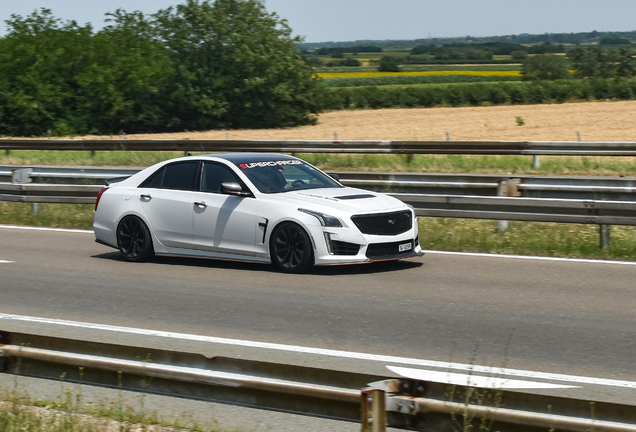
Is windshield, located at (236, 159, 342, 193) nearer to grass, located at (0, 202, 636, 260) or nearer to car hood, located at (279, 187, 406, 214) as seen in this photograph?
car hood, located at (279, 187, 406, 214)

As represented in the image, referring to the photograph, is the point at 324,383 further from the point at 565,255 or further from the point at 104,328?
the point at 565,255

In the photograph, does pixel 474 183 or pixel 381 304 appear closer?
pixel 381 304

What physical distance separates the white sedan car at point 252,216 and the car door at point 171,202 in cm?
1

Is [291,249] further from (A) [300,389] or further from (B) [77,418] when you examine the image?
(A) [300,389]

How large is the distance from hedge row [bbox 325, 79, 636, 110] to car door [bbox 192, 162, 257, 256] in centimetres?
5530

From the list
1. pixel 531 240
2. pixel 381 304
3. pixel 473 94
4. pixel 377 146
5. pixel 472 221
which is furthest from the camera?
pixel 473 94

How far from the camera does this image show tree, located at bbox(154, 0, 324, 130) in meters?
47.4

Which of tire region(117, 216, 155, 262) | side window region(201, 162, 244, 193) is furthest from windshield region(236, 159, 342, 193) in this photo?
tire region(117, 216, 155, 262)

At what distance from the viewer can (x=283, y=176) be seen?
35.2ft

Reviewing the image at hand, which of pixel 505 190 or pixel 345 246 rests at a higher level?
pixel 505 190

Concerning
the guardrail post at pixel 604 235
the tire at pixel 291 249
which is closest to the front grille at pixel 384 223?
the tire at pixel 291 249

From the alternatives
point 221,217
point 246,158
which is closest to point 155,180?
point 246,158

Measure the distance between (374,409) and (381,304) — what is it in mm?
4843

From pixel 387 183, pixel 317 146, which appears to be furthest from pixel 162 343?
A: pixel 317 146
